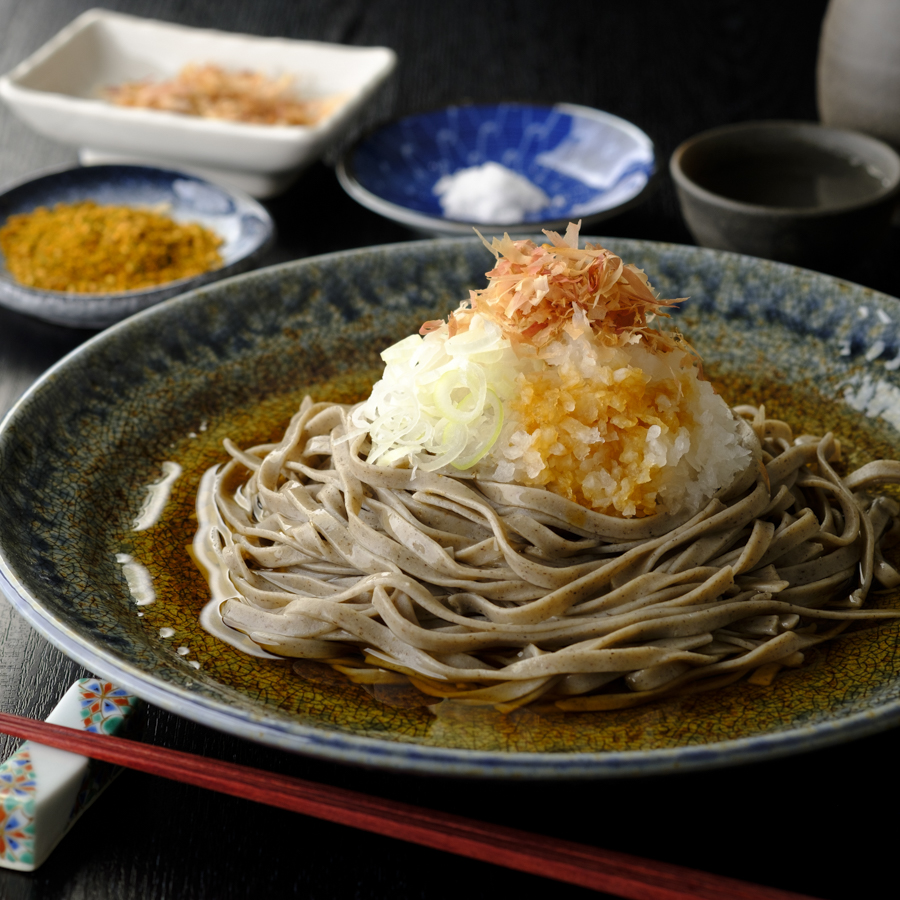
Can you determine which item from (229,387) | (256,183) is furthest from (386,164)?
(229,387)

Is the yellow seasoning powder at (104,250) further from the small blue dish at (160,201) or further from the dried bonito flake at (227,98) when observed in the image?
the dried bonito flake at (227,98)

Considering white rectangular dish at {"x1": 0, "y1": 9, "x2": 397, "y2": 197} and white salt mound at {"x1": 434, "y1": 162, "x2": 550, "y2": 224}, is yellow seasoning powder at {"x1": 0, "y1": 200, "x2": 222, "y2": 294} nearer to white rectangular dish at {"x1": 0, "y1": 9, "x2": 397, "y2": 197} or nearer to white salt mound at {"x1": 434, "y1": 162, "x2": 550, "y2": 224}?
white rectangular dish at {"x1": 0, "y1": 9, "x2": 397, "y2": 197}

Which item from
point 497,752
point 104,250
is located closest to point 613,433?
point 497,752

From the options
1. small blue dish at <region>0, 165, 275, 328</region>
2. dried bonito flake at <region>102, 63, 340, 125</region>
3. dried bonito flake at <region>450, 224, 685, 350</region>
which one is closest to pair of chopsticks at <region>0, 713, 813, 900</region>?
dried bonito flake at <region>450, 224, 685, 350</region>

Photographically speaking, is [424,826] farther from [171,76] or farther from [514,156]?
[171,76]

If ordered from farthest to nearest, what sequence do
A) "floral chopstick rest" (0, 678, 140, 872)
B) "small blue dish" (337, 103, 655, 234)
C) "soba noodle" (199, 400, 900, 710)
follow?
"small blue dish" (337, 103, 655, 234)
"soba noodle" (199, 400, 900, 710)
"floral chopstick rest" (0, 678, 140, 872)

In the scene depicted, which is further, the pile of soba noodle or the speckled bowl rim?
the pile of soba noodle

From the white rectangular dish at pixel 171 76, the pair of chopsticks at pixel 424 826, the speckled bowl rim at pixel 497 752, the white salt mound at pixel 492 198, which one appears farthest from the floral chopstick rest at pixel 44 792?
the white rectangular dish at pixel 171 76
